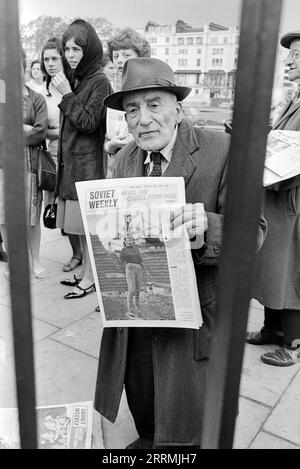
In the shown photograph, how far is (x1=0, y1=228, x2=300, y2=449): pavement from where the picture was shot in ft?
6.46

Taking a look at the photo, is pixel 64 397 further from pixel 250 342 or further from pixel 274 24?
pixel 274 24

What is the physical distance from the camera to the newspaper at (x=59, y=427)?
1.75m


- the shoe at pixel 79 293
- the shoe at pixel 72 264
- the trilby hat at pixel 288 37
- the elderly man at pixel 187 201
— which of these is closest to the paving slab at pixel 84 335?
the shoe at pixel 79 293

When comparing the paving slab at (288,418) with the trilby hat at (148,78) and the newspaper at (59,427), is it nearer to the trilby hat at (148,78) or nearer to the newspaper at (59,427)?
the newspaper at (59,427)

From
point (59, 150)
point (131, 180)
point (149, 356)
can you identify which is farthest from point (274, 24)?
point (59, 150)

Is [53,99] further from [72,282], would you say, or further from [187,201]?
[187,201]

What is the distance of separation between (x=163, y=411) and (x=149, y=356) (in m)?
0.21

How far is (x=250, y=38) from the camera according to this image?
0.55 m

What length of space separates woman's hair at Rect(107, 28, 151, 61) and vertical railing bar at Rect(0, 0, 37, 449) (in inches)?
94.3

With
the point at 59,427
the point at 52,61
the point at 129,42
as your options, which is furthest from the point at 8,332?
the point at 52,61

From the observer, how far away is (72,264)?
12.7 ft

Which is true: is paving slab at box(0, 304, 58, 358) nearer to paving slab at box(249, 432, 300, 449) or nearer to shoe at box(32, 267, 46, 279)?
shoe at box(32, 267, 46, 279)

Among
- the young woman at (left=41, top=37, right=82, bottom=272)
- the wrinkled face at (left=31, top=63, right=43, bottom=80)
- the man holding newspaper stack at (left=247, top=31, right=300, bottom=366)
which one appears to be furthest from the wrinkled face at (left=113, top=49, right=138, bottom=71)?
the wrinkled face at (left=31, top=63, right=43, bottom=80)

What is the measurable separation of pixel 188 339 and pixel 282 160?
3.30 ft
